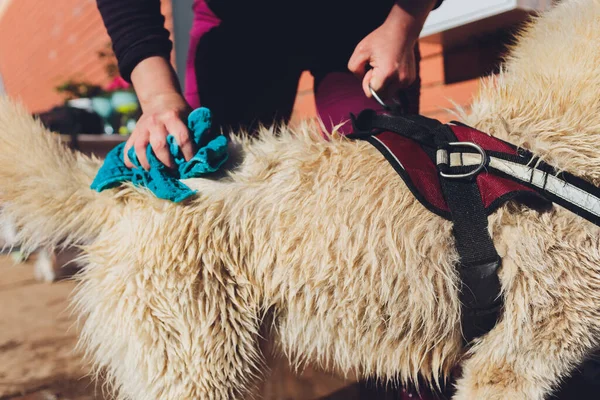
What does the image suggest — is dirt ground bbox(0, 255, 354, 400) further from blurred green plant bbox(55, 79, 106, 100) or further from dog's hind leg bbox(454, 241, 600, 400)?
blurred green plant bbox(55, 79, 106, 100)

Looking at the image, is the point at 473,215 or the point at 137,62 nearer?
the point at 473,215

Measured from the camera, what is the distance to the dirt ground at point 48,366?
1.62 m

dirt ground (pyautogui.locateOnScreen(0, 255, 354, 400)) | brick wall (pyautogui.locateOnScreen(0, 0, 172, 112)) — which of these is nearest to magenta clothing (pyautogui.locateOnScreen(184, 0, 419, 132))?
dirt ground (pyautogui.locateOnScreen(0, 255, 354, 400))

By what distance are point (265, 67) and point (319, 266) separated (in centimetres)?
70

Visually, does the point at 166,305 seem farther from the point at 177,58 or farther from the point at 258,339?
the point at 177,58

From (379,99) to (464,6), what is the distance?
1.39 meters

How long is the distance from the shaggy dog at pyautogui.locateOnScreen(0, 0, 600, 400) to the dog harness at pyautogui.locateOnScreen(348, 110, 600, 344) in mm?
26

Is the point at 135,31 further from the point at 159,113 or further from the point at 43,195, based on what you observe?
the point at 43,195

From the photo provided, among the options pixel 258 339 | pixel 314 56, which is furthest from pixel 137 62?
pixel 258 339

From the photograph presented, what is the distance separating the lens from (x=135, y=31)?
990mm

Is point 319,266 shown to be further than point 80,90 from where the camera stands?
No

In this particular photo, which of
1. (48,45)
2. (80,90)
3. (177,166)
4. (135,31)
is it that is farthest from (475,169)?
(48,45)

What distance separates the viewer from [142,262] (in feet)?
2.85

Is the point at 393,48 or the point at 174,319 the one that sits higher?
the point at 393,48
